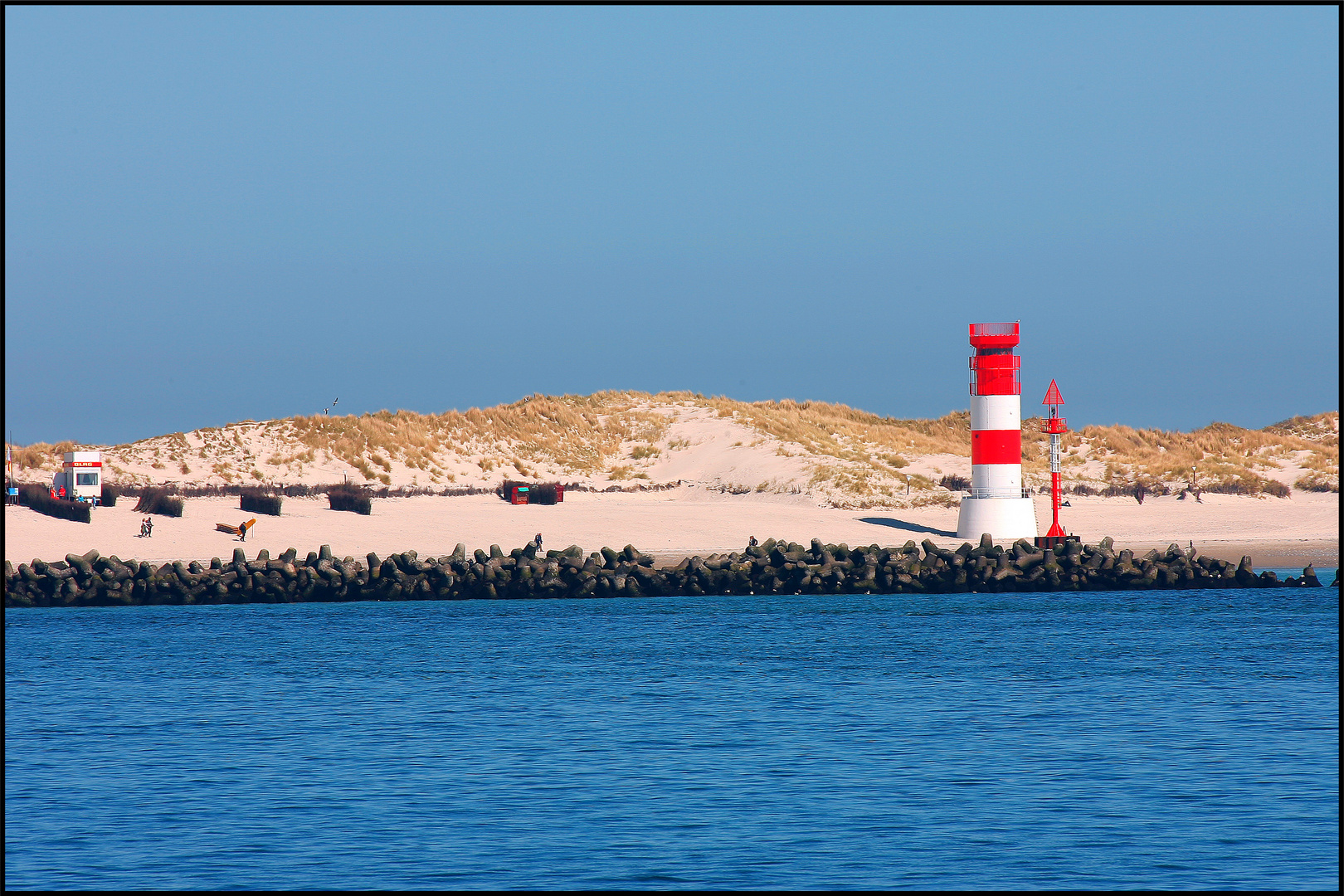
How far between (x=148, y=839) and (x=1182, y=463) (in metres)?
47.5

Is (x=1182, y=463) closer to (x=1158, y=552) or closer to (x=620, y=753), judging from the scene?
(x=1158, y=552)

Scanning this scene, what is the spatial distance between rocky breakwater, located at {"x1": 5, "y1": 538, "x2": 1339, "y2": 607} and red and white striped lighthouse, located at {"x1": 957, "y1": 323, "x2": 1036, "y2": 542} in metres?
1.71

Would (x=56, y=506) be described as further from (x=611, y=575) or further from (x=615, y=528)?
(x=611, y=575)

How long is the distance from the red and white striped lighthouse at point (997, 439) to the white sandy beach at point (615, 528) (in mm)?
1882

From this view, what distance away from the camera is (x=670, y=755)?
1380 centimetres

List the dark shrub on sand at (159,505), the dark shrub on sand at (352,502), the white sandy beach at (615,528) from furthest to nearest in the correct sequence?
the dark shrub on sand at (352,502), the dark shrub on sand at (159,505), the white sandy beach at (615,528)

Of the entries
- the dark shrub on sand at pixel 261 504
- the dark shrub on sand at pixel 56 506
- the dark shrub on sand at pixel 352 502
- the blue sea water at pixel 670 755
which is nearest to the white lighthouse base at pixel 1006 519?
the blue sea water at pixel 670 755

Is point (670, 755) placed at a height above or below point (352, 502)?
below

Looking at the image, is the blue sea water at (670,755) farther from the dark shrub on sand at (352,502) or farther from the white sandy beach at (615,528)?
the dark shrub on sand at (352,502)

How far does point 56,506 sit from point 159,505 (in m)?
2.35

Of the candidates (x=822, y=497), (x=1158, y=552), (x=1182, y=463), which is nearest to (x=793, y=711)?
(x=1158, y=552)

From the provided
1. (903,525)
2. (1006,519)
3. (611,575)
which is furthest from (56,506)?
(1006,519)

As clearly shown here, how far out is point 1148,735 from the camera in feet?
47.9

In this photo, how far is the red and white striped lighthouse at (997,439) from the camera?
101 ft
